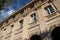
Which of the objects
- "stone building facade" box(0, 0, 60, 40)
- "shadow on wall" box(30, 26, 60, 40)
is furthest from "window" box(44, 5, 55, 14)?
"shadow on wall" box(30, 26, 60, 40)

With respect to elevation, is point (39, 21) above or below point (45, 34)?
above

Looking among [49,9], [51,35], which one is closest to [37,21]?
[49,9]

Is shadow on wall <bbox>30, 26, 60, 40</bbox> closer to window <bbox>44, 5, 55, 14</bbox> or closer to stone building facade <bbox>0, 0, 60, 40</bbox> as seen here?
stone building facade <bbox>0, 0, 60, 40</bbox>

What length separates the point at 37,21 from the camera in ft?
44.1

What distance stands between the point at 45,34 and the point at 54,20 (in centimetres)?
176

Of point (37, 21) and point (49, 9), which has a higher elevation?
point (49, 9)

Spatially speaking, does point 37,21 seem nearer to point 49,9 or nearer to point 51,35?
point 49,9

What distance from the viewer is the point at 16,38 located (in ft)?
49.7

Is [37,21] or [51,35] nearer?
[51,35]

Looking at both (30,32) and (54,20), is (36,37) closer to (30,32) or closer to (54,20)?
(30,32)

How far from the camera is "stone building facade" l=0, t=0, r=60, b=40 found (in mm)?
11391

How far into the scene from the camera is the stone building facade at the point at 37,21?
37.4ft

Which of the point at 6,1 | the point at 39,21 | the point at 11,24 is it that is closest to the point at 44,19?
the point at 39,21

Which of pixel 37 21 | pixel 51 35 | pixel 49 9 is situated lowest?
pixel 51 35
